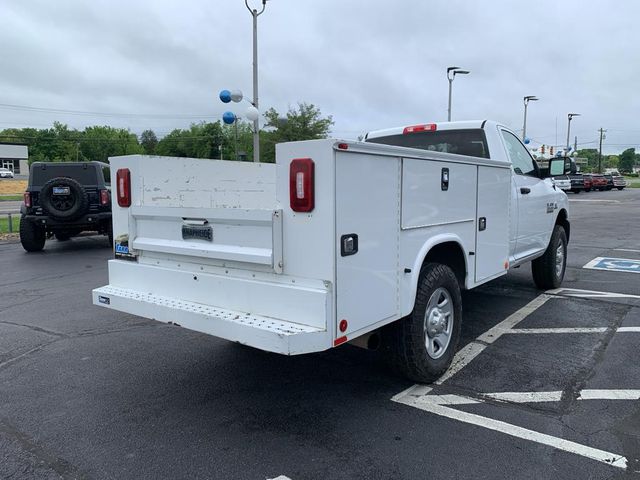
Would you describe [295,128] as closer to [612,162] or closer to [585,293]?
[585,293]

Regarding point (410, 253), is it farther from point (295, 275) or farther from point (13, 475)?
point (13, 475)

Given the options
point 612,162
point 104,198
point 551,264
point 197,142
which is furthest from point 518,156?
point 612,162

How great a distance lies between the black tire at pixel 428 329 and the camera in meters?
3.73

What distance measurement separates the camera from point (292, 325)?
3.03 metres

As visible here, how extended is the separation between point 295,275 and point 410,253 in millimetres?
894

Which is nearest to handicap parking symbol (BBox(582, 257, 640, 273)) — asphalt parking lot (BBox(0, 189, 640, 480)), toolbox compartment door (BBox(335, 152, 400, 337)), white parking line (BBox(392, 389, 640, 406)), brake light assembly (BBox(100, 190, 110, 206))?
asphalt parking lot (BBox(0, 189, 640, 480))

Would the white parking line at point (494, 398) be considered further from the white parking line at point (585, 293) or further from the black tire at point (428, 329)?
the white parking line at point (585, 293)

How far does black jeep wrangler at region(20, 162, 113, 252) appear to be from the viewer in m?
11.3

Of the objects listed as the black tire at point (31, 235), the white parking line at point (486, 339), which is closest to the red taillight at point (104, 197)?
the black tire at point (31, 235)

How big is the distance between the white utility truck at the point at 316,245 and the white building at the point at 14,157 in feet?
360

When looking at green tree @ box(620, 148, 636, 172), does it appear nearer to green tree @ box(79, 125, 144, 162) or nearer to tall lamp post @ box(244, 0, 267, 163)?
green tree @ box(79, 125, 144, 162)

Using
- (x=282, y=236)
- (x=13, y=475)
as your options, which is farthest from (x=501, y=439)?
(x=13, y=475)

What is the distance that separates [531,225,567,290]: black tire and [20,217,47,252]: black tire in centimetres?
1024

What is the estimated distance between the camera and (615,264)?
31.3 ft
